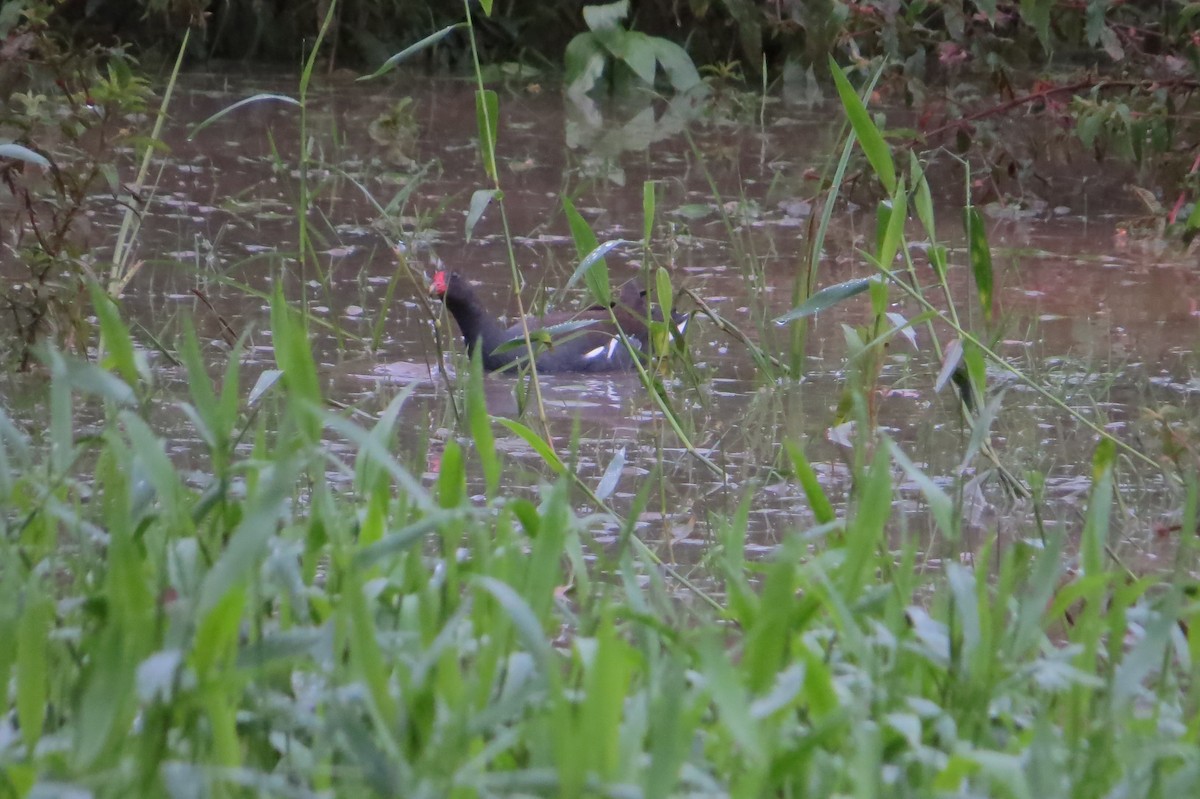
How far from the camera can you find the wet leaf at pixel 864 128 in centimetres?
284

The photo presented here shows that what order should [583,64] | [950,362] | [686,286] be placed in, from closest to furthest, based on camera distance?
[950,362] → [686,286] → [583,64]

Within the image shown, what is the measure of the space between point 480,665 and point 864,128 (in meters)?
1.37

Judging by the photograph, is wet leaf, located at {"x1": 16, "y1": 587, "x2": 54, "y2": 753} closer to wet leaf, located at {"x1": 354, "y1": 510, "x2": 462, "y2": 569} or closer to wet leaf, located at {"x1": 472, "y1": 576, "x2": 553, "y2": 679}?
wet leaf, located at {"x1": 354, "y1": 510, "x2": 462, "y2": 569}

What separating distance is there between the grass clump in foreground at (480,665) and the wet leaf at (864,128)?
2.69 feet

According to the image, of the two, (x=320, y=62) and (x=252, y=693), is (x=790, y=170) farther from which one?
(x=252, y=693)

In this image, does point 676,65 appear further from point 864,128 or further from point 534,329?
point 864,128

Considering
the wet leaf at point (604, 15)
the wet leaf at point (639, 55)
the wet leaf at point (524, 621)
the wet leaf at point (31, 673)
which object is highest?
the wet leaf at point (524, 621)

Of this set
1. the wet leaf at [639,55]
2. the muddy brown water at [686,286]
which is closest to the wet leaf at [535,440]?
the muddy brown water at [686,286]

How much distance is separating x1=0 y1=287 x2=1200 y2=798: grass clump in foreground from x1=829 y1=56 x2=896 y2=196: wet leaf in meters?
0.82

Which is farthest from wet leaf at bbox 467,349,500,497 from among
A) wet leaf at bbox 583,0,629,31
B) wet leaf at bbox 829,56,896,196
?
wet leaf at bbox 583,0,629,31

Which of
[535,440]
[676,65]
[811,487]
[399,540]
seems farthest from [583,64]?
[399,540]

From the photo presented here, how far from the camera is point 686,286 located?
5.54 m

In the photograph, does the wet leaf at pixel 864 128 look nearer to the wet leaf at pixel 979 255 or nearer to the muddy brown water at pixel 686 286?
the wet leaf at pixel 979 255

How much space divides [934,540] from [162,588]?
1629 millimetres
